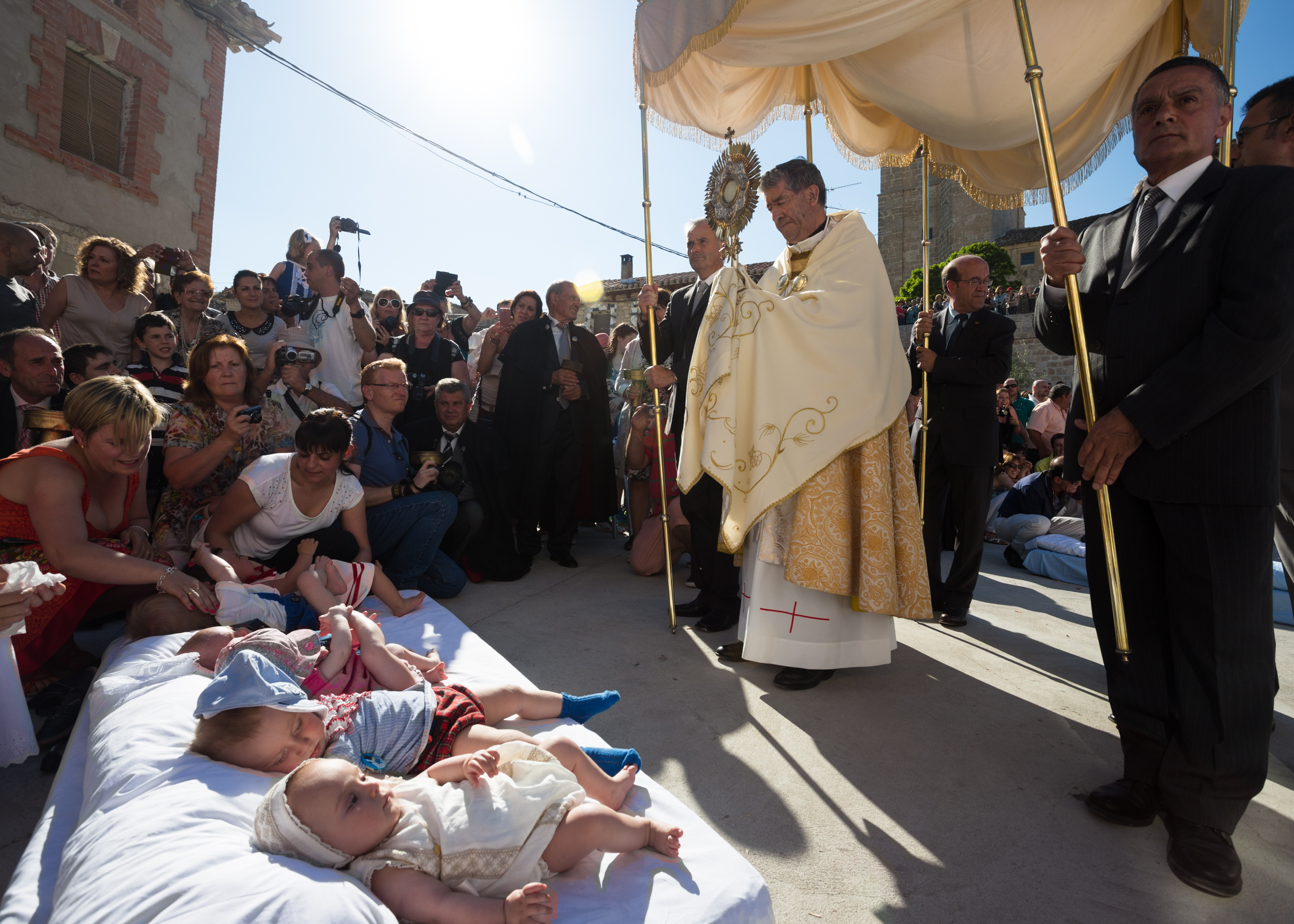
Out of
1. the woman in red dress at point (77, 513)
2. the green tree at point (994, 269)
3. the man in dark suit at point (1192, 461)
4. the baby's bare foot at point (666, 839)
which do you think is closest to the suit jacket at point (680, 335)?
the man in dark suit at point (1192, 461)

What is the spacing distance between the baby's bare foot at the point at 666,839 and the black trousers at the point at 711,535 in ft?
7.07

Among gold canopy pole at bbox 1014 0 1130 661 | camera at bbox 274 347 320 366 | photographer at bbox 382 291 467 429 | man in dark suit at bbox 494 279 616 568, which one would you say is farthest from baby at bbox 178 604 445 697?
photographer at bbox 382 291 467 429

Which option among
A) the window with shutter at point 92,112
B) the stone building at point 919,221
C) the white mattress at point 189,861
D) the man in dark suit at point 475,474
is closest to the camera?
the white mattress at point 189,861

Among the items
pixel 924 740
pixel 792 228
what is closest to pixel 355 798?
pixel 924 740

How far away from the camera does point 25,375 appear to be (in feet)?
10.4

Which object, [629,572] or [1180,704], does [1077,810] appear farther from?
[629,572]

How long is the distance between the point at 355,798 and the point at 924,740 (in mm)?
1898

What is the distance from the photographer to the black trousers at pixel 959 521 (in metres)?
3.79

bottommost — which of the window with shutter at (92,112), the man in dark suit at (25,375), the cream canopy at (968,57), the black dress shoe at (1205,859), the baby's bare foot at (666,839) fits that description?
the black dress shoe at (1205,859)

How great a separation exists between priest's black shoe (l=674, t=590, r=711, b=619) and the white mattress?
1.88m

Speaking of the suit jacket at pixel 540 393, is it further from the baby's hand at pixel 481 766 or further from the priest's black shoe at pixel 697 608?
the baby's hand at pixel 481 766

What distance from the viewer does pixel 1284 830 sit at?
6.33 ft

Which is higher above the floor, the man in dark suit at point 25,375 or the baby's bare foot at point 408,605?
the man in dark suit at point 25,375

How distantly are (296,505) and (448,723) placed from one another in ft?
6.07
